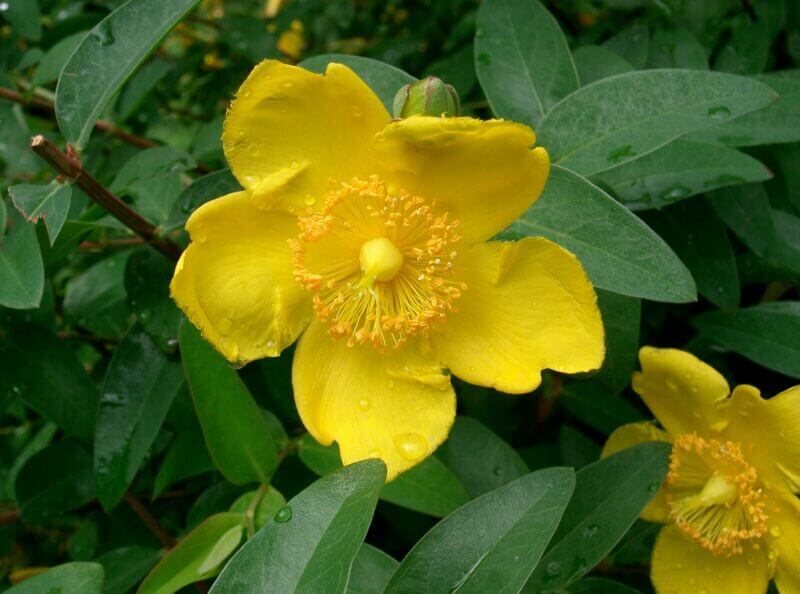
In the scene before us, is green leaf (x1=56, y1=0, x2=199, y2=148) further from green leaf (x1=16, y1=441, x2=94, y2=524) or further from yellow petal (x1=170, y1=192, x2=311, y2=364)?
green leaf (x1=16, y1=441, x2=94, y2=524)

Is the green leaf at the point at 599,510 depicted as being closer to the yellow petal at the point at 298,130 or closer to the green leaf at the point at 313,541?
the green leaf at the point at 313,541

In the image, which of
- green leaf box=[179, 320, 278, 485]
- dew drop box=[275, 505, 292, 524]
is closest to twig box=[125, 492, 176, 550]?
green leaf box=[179, 320, 278, 485]

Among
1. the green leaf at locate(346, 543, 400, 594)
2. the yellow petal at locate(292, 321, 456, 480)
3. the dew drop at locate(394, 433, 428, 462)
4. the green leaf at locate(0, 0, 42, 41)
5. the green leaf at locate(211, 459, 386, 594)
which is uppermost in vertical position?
the green leaf at locate(0, 0, 42, 41)

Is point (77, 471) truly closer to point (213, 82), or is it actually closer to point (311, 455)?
point (311, 455)

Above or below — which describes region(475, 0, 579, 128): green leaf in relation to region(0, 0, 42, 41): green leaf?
below

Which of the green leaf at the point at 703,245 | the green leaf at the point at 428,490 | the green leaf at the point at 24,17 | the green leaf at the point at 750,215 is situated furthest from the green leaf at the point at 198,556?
the green leaf at the point at 24,17

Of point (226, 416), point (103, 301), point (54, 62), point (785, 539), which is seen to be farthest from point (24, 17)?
point (785, 539)
